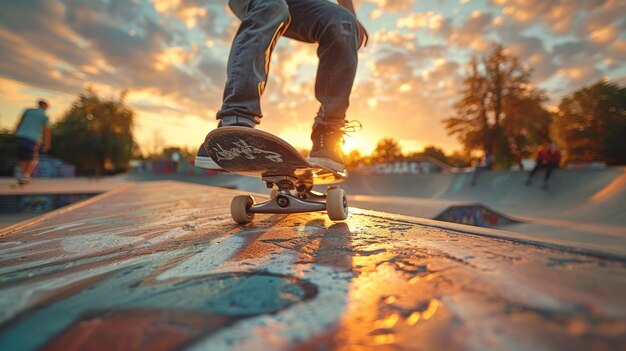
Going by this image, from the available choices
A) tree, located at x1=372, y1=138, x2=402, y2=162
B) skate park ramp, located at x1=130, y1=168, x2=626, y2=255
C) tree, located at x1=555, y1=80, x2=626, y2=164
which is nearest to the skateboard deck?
skate park ramp, located at x1=130, y1=168, x2=626, y2=255

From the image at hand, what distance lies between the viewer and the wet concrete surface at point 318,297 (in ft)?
1.24

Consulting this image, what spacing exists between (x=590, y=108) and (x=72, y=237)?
3102 cm

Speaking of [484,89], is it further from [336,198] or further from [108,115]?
[108,115]

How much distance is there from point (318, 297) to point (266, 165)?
3.11 feet

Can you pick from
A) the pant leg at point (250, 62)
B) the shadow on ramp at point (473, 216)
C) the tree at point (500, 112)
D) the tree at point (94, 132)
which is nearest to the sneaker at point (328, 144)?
the pant leg at point (250, 62)

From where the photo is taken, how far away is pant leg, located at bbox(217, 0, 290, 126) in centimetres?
128

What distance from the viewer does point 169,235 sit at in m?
1.12

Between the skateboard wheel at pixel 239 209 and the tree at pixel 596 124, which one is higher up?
the tree at pixel 596 124

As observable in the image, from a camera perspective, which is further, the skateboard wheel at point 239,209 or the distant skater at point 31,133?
the distant skater at point 31,133

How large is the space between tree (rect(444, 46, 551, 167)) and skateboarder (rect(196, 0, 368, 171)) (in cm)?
1910

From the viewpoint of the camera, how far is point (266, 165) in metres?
1.38

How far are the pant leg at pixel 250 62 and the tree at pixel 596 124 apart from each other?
94.2 feet

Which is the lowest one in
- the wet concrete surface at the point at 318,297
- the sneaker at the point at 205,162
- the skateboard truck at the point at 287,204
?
the wet concrete surface at the point at 318,297

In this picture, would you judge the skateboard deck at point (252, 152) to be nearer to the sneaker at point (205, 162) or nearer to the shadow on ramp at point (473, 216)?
the sneaker at point (205, 162)
